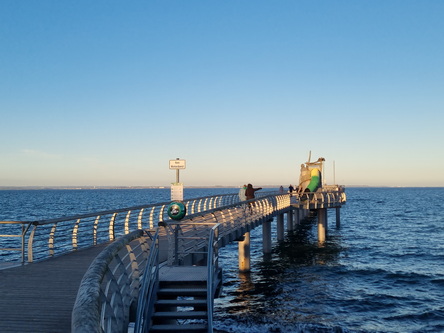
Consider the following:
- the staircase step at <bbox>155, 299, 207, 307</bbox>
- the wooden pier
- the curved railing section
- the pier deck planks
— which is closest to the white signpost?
the wooden pier

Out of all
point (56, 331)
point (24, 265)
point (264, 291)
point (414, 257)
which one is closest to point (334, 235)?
point (414, 257)

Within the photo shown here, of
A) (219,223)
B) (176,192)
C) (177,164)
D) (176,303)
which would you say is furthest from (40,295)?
(177,164)

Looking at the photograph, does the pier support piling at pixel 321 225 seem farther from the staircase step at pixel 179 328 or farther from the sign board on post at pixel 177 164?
the staircase step at pixel 179 328

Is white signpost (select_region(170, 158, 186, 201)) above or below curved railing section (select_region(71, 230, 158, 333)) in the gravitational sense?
above

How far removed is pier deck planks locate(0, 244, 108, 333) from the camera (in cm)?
536

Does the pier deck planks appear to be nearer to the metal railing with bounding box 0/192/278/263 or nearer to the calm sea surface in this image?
the metal railing with bounding box 0/192/278/263

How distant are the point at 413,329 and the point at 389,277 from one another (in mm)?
8466

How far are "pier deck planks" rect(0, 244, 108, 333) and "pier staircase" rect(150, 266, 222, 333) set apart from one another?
153cm

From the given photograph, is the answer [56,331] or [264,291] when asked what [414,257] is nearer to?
[264,291]

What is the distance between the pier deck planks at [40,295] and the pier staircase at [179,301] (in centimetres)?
153

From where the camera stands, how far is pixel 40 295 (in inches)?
269

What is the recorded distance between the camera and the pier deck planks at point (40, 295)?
5359mm

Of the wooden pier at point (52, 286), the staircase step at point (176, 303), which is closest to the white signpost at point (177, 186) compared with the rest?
the wooden pier at point (52, 286)

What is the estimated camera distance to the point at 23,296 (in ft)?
22.2
